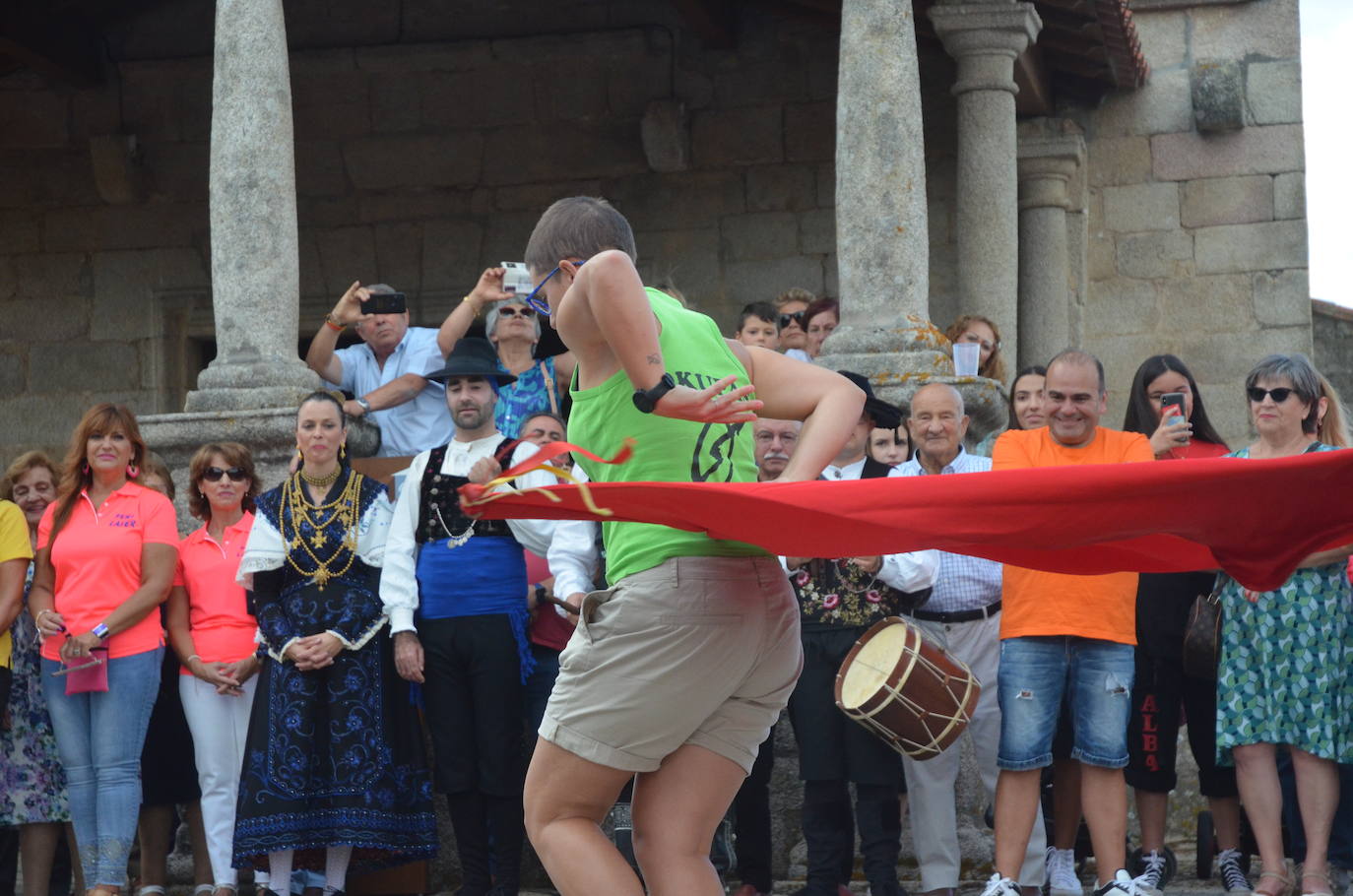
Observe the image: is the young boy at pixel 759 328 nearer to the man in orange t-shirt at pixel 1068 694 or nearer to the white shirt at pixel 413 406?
the white shirt at pixel 413 406

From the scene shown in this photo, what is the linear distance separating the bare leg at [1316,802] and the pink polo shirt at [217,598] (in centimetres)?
381

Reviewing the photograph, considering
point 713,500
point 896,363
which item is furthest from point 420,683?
point 713,500

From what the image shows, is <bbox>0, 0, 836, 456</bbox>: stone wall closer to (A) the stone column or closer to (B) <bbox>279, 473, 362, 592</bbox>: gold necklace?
(A) the stone column

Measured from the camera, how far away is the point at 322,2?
12.6m

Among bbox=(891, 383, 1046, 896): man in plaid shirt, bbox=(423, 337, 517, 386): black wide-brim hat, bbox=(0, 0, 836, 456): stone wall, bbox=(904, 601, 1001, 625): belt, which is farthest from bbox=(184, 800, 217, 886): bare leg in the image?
bbox=(0, 0, 836, 456): stone wall

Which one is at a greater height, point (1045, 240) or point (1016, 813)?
point (1045, 240)

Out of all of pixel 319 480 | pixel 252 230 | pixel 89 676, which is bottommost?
pixel 89 676

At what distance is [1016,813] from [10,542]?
12.5ft

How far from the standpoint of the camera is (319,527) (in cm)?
662

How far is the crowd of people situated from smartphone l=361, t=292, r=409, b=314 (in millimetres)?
1231

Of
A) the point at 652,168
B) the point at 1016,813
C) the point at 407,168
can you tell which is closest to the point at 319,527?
the point at 1016,813

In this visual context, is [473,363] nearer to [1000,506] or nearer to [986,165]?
[1000,506]

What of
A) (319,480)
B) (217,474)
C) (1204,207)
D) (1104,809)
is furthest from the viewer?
(1204,207)

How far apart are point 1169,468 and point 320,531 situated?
4.01m
